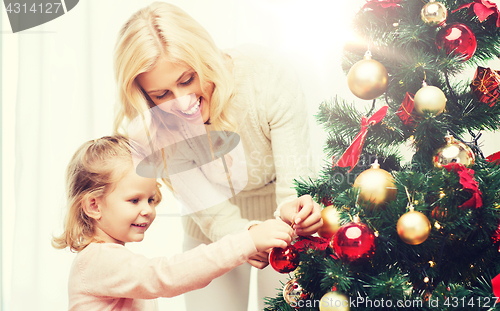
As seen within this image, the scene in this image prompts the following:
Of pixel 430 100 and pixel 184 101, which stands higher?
pixel 430 100

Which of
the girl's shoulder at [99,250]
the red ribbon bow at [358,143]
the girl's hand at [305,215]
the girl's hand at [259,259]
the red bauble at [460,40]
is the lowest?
the girl's shoulder at [99,250]

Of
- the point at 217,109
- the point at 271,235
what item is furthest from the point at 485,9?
the point at 217,109

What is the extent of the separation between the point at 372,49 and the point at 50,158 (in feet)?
3.48

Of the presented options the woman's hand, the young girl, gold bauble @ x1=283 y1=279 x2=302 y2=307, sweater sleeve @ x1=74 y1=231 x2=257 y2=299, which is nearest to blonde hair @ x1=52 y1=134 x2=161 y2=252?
the young girl

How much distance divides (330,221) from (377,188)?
0.32 ft

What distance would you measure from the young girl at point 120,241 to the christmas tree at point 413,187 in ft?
0.36

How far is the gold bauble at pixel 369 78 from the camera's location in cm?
56

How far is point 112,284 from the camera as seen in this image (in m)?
0.71

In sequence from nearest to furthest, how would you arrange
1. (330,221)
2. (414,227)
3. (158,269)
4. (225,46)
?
1. (414,227)
2. (330,221)
3. (158,269)
4. (225,46)

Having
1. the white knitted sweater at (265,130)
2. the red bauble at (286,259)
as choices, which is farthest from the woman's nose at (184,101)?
the red bauble at (286,259)

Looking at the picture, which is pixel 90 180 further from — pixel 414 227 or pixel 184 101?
pixel 414 227

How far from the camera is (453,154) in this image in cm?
53

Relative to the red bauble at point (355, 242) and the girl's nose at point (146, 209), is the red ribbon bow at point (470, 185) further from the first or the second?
the girl's nose at point (146, 209)

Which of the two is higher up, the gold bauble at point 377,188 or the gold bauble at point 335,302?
the gold bauble at point 377,188
